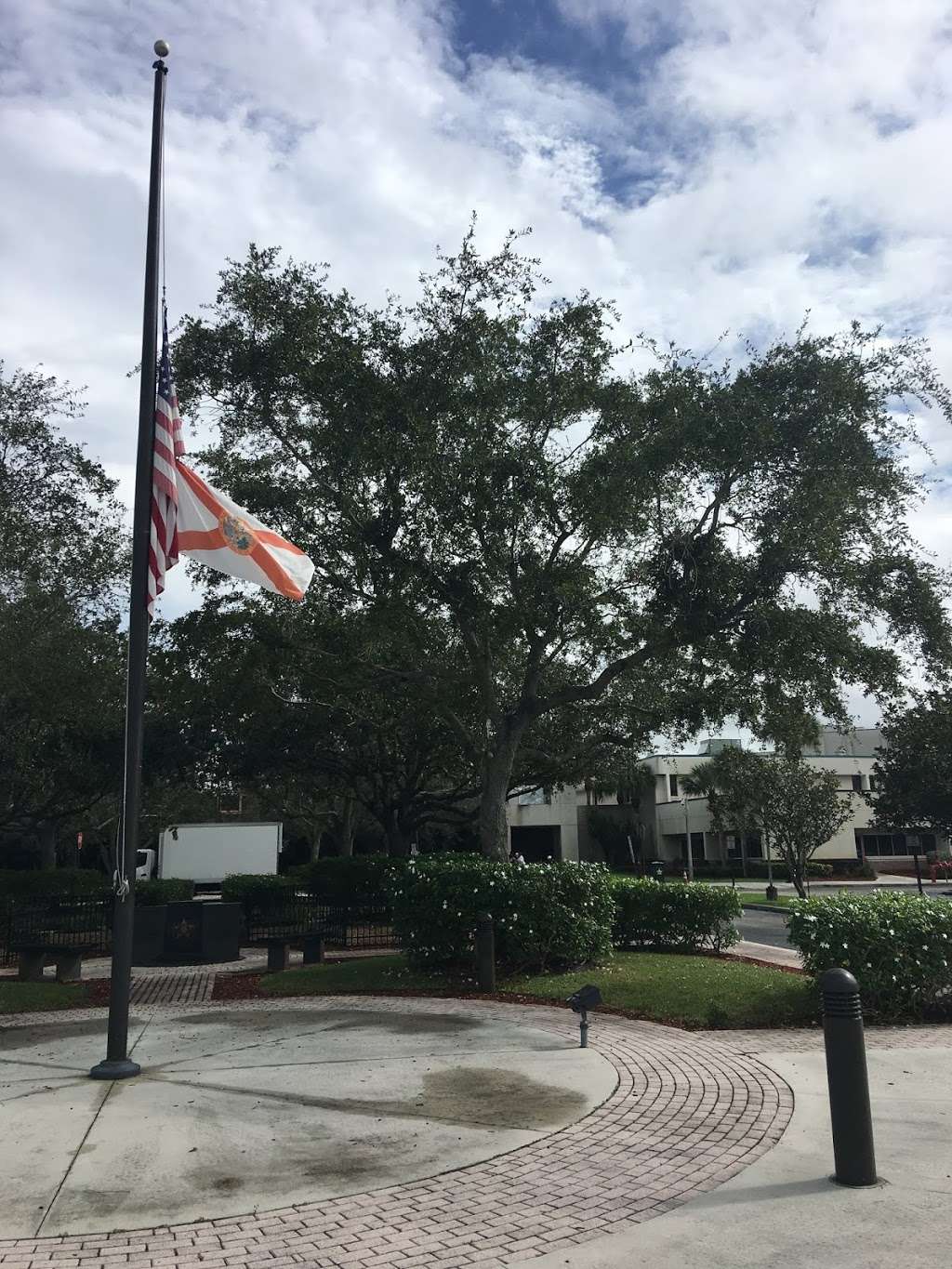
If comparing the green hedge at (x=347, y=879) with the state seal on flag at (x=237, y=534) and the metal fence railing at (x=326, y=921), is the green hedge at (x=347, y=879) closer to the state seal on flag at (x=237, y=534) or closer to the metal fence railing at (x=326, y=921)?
the metal fence railing at (x=326, y=921)

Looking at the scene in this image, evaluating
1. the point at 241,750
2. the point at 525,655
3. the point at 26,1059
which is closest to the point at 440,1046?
the point at 26,1059

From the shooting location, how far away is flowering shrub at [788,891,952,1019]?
1006cm

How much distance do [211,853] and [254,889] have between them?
1141cm

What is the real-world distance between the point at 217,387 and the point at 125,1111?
1250cm

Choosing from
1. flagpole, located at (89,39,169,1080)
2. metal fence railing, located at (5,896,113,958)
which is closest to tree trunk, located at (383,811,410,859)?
metal fence railing, located at (5,896,113,958)

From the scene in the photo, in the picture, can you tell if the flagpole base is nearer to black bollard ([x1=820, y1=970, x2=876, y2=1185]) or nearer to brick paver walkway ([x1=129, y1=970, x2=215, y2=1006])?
brick paver walkway ([x1=129, y1=970, x2=215, y2=1006])

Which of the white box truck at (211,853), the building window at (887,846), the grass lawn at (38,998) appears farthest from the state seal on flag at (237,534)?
the building window at (887,846)

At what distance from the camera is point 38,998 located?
492 inches

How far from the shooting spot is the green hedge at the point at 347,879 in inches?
819

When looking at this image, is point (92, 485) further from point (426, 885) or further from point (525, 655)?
point (426, 885)

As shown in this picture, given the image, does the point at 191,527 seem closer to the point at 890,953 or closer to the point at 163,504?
the point at 163,504

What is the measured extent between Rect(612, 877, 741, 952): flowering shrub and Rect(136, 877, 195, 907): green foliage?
13.7 m

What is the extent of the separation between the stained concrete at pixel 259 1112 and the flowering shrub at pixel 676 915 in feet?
20.7

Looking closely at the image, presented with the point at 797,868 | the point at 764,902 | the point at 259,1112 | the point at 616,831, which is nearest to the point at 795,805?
the point at 797,868
